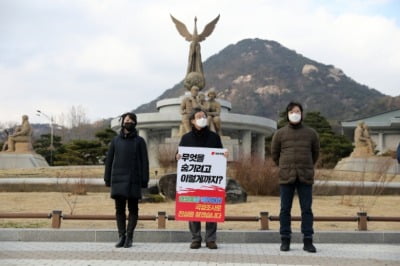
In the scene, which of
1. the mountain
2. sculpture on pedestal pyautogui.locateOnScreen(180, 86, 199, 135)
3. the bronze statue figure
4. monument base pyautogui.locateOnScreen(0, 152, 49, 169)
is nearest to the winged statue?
the bronze statue figure

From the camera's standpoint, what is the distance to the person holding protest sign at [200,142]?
320 inches

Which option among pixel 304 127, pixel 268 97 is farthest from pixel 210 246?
pixel 268 97

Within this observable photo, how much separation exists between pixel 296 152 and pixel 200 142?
58.4 inches

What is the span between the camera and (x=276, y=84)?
141000 mm

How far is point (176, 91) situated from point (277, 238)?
5316 inches

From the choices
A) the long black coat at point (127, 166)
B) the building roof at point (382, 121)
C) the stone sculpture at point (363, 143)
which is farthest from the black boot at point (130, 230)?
the building roof at point (382, 121)

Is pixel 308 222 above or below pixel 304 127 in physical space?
below

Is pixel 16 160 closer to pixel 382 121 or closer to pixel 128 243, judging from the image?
pixel 128 243

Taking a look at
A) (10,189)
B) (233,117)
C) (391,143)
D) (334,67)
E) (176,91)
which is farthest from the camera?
(334,67)

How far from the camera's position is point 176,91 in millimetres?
143375

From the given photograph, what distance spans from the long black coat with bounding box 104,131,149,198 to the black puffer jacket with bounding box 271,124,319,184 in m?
1.97

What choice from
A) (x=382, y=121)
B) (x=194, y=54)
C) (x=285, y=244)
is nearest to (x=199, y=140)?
(x=285, y=244)

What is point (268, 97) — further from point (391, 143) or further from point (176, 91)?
point (391, 143)

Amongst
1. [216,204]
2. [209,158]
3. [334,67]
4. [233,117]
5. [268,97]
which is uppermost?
[334,67]
